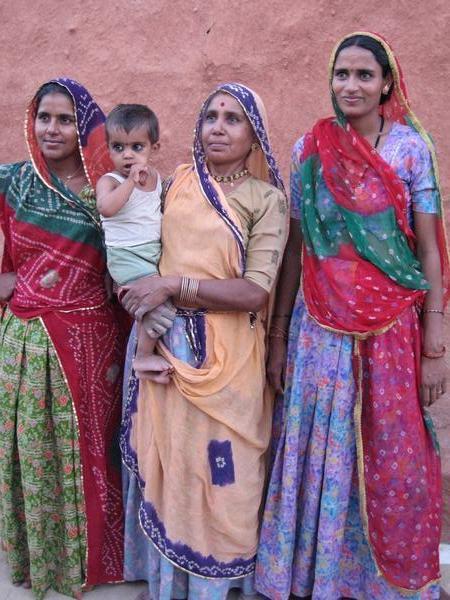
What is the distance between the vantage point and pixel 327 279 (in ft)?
7.29

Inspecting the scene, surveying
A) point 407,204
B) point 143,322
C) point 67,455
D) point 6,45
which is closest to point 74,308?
point 143,322

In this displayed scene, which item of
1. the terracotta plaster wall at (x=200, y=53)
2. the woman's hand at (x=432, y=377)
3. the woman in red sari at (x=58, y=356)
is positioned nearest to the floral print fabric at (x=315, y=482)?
the woman's hand at (x=432, y=377)

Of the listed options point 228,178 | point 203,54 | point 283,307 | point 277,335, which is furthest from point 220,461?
point 203,54

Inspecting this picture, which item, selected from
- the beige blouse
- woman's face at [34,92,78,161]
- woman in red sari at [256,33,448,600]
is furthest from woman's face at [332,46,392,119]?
woman's face at [34,92,78,161]

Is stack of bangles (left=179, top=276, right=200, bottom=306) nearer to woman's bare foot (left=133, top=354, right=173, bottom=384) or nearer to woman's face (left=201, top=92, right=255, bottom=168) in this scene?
woman's bare foot (left=133, top=354, right=173, bottom=384)

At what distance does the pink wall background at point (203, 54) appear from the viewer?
3.47 meters

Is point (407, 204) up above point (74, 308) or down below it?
above

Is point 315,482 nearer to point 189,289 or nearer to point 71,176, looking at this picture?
point 189,289

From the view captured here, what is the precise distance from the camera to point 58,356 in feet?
7.91

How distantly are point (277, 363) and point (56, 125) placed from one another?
3.89 feet

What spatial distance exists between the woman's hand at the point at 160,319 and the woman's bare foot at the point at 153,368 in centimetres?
9

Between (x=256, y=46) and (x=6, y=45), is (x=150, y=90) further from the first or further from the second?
(x=6, y=45)

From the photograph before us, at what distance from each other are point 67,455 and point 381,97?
68.8 inches

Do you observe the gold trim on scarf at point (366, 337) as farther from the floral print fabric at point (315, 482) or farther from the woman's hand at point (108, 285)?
the woman's hand at point (108, 285)
